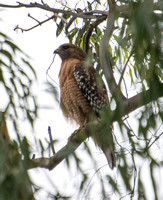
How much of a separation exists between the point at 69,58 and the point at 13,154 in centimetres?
294

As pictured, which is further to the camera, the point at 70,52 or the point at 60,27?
the point at 70,52

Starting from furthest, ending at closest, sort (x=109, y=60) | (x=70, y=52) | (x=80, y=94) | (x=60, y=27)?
1. (x=70, y=52)
2. (x=80, y=94)
3. (x=60, y=27)
4. (x=109, y=60)

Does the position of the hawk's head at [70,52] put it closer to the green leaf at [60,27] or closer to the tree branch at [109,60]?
the green leaf at [60,27]

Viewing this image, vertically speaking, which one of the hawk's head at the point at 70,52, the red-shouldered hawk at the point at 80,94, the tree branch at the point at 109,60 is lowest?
the tree branch at the point at 109,60

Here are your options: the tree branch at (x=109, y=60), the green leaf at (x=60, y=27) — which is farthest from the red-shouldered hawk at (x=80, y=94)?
the tree branch at (x=109, y=60)

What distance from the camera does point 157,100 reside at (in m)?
1.79

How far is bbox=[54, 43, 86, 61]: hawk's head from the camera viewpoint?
463cm

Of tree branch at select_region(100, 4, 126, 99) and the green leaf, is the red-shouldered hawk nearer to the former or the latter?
the green leaf

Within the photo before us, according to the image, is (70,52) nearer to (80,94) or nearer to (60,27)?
(80,94)

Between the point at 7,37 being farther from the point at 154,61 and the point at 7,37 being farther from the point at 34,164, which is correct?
the point at 154,61

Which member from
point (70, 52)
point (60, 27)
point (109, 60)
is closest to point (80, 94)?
point (70, 52)

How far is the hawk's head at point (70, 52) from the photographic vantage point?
4633mm

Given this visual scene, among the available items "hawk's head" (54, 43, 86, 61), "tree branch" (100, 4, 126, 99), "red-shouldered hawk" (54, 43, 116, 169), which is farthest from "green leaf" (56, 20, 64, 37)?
"tree branch" (100, 4, 126, 99)

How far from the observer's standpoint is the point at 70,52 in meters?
4.68
